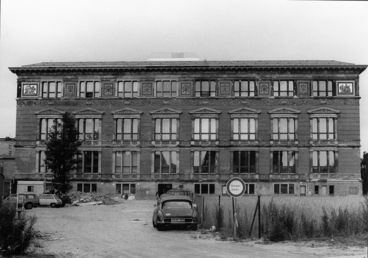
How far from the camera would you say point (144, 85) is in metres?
64.8

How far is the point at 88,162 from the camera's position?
64.6m

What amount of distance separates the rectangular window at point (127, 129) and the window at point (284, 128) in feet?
52.8

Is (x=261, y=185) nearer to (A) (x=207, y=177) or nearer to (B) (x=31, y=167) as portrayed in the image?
(A) (x=207, y=177)

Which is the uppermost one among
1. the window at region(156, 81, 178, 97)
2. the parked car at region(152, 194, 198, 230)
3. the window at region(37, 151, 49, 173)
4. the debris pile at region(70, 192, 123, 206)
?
the window at region(156, 81, 178, 97)

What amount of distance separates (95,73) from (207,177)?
1818 centimetres

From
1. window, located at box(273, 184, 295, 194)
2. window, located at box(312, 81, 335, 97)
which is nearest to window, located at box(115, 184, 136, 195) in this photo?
window, located at box(273, 184, 295, 194)

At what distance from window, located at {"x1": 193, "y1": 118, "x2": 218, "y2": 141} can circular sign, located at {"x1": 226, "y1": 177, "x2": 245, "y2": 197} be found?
4406cm

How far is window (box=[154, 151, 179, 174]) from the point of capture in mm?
63625

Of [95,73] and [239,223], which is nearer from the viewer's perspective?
[239,223]

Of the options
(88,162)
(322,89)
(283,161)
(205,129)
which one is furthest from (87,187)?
(322,89)

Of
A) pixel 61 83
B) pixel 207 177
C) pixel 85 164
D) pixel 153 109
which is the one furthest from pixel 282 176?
pixel 61 83

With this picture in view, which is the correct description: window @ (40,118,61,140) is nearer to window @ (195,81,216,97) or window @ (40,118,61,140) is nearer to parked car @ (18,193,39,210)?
window @ (195,81,216,97)

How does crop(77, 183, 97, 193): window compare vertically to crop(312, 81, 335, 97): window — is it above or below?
below

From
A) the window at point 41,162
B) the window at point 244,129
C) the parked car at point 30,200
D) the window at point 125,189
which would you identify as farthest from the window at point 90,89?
the parked car at point 30,200
